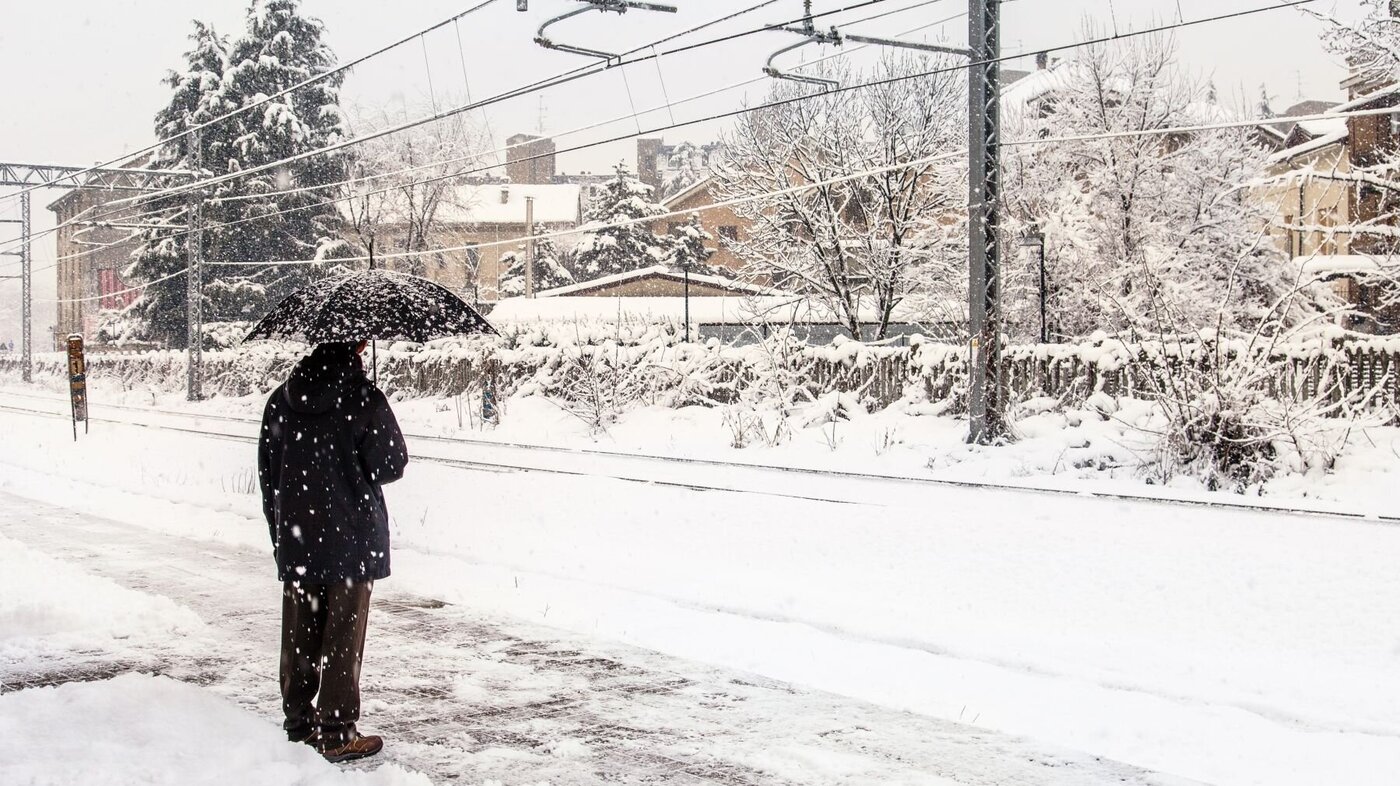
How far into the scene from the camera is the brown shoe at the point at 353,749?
5.25 metres

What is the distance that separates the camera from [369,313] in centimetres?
559

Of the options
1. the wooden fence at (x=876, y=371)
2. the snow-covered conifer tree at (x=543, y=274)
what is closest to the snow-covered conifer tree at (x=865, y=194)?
the wooden fence at (x=876, y=371)

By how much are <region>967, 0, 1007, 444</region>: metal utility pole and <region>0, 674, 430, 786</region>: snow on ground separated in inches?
558

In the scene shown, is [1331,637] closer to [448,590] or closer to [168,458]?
[448,590]

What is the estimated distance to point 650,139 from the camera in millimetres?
104688

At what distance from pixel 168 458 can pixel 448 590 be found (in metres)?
13.3

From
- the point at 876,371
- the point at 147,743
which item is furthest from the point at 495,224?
the point at 147,743

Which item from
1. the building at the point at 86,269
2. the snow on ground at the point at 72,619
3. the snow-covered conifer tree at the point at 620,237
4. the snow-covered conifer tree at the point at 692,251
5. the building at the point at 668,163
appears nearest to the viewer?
the snow on ground at the point at 72,619

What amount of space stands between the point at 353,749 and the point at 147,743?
875 mm

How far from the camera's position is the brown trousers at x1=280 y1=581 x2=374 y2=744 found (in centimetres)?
531

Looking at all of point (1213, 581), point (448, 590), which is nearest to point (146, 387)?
point (448, 590)

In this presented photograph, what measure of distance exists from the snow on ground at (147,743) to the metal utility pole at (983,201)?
14176mm

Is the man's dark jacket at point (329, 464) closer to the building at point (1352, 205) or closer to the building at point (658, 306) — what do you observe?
the building at point (1352, 205)

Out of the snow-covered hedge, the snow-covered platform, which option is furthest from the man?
the snow-covered hedge
